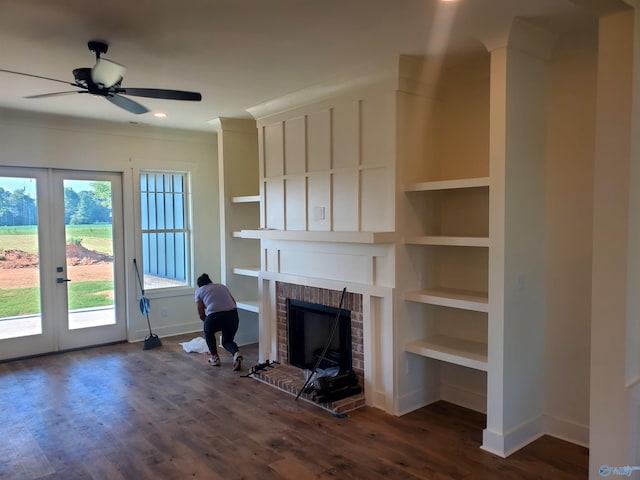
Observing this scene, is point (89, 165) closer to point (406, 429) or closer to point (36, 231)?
point (36, 231)

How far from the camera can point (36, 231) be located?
5.48m

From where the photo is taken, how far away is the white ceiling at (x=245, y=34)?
268cm

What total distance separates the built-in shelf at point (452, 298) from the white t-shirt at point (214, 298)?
2191mm

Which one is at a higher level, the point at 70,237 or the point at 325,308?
the point at 70,237

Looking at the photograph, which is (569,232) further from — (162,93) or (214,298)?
(214,298)

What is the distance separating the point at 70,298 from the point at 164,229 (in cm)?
141

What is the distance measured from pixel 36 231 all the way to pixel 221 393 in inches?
119

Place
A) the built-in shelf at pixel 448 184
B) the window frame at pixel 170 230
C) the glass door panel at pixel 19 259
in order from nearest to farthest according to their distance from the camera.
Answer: the built-in shelf at pixel 448 184 → the glass door panel at pixel 19 259 → the window frame at pixel 170 230

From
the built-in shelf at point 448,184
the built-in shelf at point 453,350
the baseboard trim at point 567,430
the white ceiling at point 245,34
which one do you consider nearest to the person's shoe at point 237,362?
the built-in shelf at point 453,350

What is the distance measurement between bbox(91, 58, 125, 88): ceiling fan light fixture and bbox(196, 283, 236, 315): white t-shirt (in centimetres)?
252

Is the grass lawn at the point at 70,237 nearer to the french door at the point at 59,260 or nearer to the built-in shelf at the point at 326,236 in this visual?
the french door at the point at 59,260

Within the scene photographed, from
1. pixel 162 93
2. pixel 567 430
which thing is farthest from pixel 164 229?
pixel 567 430

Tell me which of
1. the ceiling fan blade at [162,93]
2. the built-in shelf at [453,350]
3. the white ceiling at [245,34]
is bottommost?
the built-in shelf at [453,350]

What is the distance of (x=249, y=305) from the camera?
221 inches
